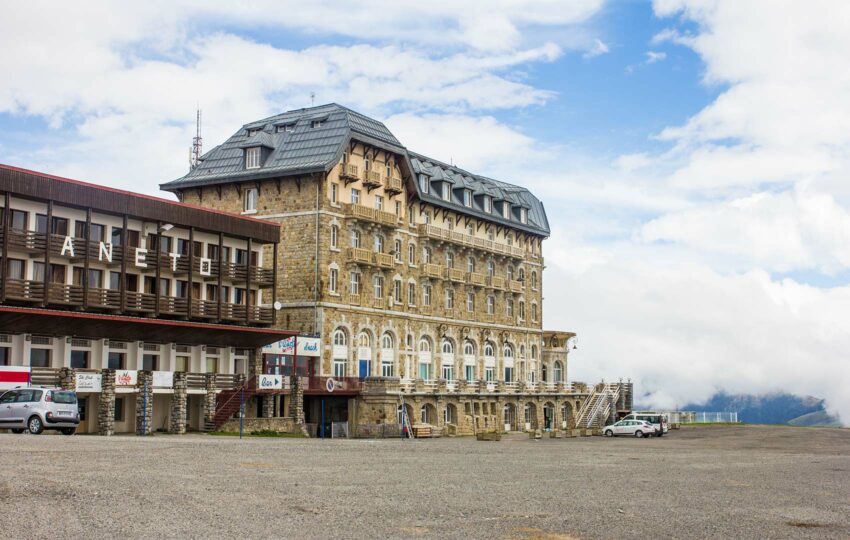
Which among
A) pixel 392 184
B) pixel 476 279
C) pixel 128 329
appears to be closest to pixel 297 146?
pixel 392 184

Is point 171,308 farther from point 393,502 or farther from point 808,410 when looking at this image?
point 808,410

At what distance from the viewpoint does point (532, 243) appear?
9131 centimetres

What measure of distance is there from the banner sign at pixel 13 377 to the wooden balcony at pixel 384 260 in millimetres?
28485

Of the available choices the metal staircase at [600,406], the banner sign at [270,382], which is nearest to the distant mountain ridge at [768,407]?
the metal staircase at [600,406]

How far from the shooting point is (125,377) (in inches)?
1832

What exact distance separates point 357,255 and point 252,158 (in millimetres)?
9774

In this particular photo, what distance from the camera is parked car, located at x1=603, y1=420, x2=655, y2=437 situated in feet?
224

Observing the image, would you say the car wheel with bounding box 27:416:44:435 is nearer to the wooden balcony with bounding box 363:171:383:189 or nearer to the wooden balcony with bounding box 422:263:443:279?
the wooden balcony with bounding box 363:171:383:189

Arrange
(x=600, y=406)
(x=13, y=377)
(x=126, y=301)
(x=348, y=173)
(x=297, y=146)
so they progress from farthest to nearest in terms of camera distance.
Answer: (x=600, y=406)
(x=297, y=146)
(x=348, y=173)
(x=126, y=301)
(x=13, y=377)

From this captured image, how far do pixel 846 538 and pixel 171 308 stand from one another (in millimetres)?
40088

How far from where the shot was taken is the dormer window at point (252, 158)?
66.6m

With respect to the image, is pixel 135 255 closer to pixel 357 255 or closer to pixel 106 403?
pixel 106 403

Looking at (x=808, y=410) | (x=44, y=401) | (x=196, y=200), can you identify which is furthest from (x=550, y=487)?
(x=808, y=410)

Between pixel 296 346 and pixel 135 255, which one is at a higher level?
pixel 135 255
